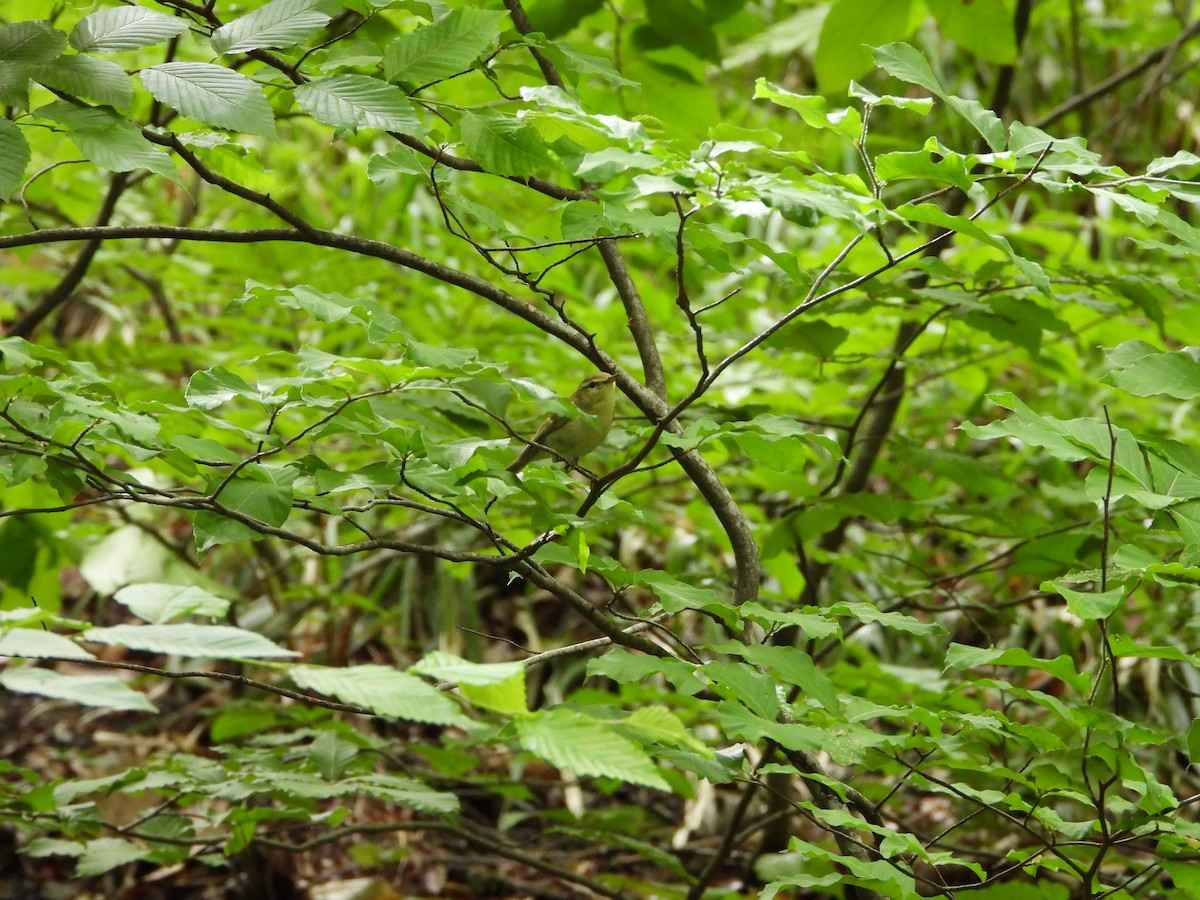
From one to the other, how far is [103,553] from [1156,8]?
5.04m

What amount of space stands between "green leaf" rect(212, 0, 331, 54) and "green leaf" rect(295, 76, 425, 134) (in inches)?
2.1

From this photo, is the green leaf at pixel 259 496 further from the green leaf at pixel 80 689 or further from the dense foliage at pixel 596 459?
the green leaf at pixel 80 689

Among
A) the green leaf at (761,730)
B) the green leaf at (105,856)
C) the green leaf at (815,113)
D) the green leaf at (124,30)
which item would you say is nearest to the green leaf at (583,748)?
the green leaf at (761,730)

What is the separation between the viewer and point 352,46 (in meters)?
1.37

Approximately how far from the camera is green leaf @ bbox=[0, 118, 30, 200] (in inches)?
43.7

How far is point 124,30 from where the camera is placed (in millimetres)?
1166

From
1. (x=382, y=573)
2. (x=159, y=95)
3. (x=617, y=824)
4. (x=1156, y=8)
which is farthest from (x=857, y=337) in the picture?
(x=1156, y=8)

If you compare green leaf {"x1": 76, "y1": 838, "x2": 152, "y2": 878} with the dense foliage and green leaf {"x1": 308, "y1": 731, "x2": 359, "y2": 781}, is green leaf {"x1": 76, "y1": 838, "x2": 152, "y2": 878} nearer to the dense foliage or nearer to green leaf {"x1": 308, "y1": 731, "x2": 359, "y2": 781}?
the dense foliage

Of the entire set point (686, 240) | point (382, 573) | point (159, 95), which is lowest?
point (382, 573)

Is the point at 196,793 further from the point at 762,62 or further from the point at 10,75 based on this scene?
the point at 762,62

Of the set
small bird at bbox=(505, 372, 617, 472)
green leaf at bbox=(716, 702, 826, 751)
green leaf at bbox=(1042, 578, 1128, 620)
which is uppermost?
green leaf at bbox=(1042, 578, 1128, 620)

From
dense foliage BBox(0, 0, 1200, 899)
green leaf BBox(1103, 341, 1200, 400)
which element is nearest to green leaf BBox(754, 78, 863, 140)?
dense foliage BBox(0, 0, 1200, 899)

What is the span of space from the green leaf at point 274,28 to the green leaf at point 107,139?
133 millimetres

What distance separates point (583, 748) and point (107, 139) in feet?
2.74
